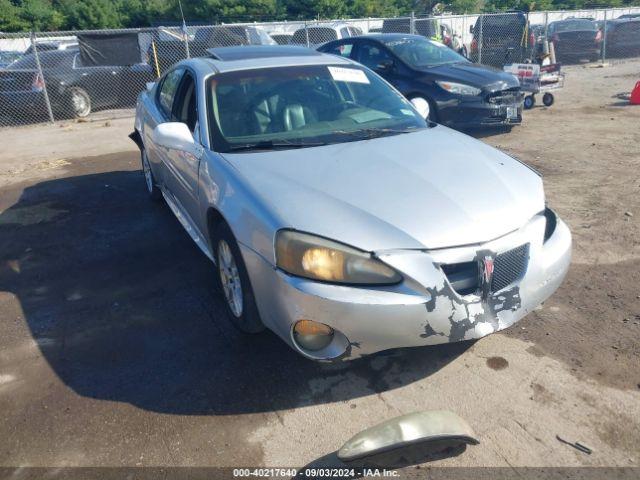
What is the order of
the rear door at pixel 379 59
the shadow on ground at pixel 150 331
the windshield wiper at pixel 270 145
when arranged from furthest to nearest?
1. the rear door at pixel 379 59
2. the windshield wiper at pixel 270 145
3. the shadow on ground at pixel 150 331

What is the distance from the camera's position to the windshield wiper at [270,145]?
375 centimetres

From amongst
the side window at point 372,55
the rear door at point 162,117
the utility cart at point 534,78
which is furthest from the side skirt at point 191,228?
the utility cart at point 534,78

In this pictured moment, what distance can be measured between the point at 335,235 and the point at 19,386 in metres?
2.02

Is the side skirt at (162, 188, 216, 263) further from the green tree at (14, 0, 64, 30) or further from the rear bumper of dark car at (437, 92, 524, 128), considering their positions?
the green tree at (14, 0, 64, 30)

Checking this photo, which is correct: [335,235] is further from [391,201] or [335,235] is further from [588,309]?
[588,309]

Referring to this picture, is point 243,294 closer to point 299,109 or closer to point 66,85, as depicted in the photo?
point 299,109

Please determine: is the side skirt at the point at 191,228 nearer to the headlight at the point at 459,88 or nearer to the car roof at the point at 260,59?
the car roof at the point at 260,59

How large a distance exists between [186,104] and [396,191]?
217 centimetres

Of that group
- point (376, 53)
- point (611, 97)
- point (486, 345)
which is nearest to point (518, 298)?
point (486, 345)

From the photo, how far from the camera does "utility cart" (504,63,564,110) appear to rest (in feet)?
36.9

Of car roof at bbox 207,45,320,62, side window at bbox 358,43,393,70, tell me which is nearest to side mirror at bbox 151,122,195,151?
car roof at bbox 207,45,320,62

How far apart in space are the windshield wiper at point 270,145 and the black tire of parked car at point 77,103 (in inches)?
416

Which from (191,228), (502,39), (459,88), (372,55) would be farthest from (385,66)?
(502,39)

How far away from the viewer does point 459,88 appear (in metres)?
9.17
